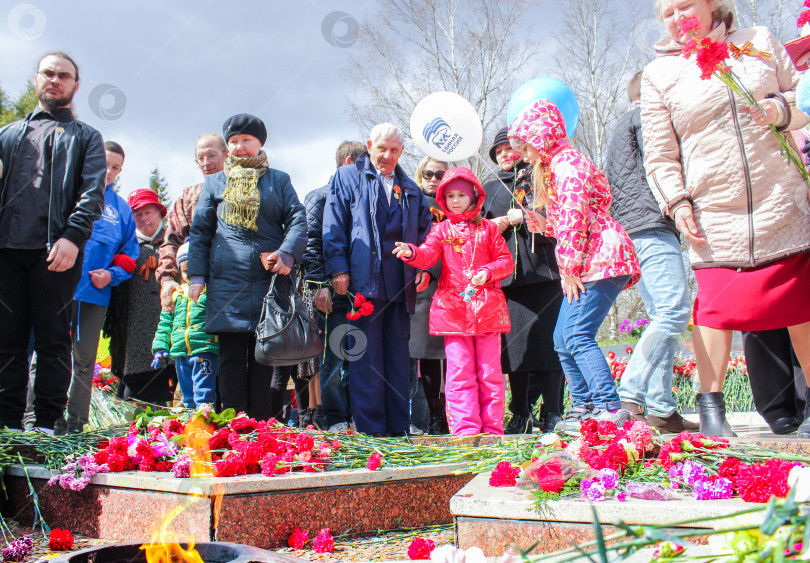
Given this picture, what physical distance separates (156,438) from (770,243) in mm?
2735

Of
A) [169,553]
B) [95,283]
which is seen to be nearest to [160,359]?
[95,283]

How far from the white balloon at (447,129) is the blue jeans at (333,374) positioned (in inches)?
56.6

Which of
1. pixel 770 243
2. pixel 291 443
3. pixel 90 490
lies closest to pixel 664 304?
pixel 770 243

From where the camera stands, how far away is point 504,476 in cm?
219

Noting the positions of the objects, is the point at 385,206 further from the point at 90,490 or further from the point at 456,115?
the point at 90,490

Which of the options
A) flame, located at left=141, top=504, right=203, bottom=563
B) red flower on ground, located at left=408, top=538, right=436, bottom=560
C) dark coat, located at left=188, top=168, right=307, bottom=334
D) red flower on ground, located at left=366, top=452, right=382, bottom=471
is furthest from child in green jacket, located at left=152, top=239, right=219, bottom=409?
flame, located at left=141, top=504, right=203, bottom=563

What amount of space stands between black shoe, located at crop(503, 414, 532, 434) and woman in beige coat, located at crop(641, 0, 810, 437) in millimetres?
1512

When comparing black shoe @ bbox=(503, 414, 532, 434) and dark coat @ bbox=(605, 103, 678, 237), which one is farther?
black shoe @ bbox=(503, 414, 532, 434)

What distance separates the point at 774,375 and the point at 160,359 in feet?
13.6

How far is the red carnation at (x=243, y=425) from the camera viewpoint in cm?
302

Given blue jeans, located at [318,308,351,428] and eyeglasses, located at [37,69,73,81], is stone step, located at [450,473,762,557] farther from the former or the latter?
eyeglasses, located at [37,69,73,81]

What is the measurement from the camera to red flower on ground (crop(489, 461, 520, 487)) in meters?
2.19

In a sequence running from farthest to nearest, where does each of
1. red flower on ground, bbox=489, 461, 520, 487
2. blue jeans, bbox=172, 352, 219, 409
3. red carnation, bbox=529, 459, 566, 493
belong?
blue jeans, bbox=172, 352, 219, 409 < red flower on ground, bbox=489, 461, 520, 487 < red carnation, bbox=529, 459, 566, 493

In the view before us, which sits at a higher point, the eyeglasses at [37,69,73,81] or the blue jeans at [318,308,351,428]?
the eyeglasses at [37,69,73,81]
